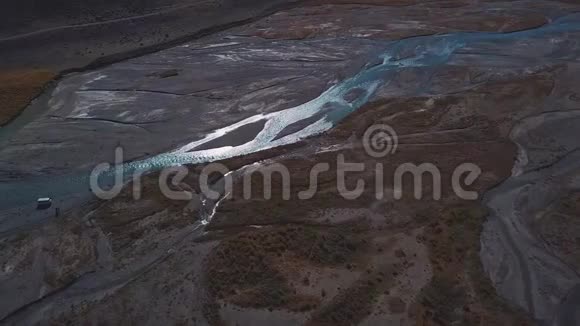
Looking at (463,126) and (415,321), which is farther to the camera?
(463,126)

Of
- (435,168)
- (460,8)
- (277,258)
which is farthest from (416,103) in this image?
(460,8)

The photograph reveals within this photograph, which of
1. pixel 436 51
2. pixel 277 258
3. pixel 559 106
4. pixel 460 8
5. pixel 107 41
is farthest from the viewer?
pixel 460 8

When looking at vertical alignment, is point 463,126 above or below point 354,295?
above

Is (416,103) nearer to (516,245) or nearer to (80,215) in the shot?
(516,245)

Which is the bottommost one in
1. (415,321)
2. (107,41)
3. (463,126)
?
(415,321)

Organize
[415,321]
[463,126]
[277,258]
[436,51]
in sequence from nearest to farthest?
[415,321] < [277,258] < [463,126] < [436,51]

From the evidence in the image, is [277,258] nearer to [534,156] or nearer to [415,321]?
[415,321]
